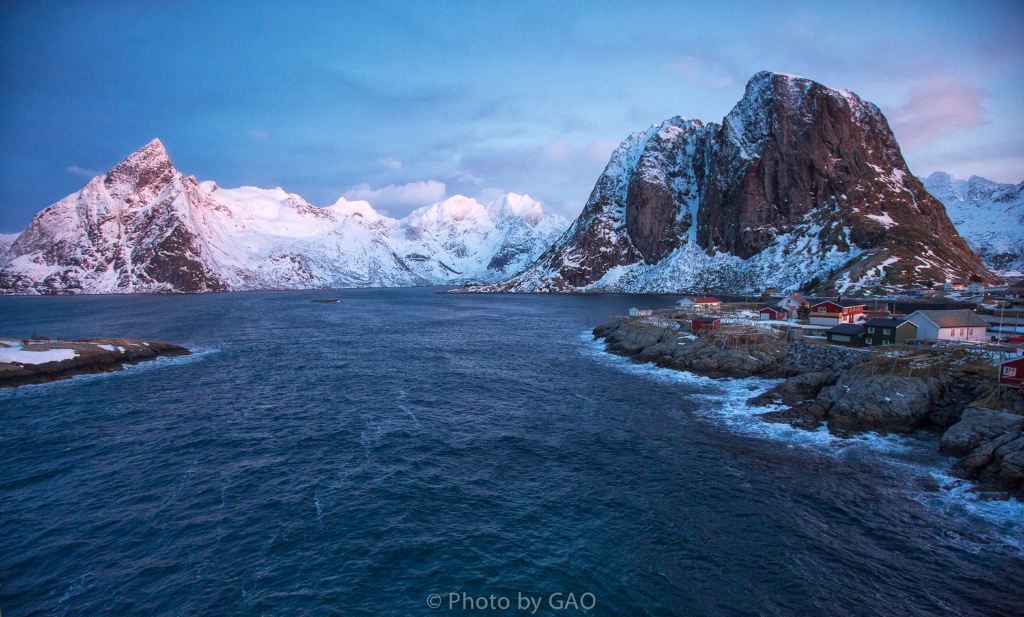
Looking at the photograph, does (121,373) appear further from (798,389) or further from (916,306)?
(916,306)

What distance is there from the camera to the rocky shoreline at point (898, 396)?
2917cm

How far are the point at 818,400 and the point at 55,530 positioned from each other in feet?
175

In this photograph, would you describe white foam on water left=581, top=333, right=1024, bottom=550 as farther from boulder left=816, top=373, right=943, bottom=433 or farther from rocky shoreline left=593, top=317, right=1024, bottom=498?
boulder left=816, top=373, right=943, bottom=433

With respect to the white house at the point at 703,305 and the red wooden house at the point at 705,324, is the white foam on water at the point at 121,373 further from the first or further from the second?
the white house at the point at 703,305

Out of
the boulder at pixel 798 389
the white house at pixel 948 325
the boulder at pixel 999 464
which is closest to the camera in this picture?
the boulder at pixel 999 464

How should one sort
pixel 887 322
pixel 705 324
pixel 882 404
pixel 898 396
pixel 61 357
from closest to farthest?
pixel 882 404
pixel 898 396
pixel 887 322
pixel 61 357
pixel 705 324

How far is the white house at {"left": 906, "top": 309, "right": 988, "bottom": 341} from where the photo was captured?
170ft

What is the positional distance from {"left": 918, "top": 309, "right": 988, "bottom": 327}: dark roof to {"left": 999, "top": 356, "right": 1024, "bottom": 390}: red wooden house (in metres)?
18.4

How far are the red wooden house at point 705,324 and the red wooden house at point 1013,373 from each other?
113ft

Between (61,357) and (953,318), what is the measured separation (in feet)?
349

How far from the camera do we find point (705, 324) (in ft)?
233

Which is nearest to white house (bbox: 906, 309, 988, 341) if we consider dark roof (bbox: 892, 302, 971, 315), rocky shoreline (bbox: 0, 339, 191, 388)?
dark roof (bbox: 892, 302, 971, 315)

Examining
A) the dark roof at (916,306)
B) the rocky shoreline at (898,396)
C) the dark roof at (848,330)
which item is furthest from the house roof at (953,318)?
the dark roof at (916,306)

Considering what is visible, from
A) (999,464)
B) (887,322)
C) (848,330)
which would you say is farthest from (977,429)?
(848,330)
